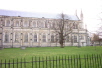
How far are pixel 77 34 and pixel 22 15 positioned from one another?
793 inches

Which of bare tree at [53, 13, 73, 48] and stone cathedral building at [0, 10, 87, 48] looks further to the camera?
stone cathedral building at [0, 10, 87, 48]

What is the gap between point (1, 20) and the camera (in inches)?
1309

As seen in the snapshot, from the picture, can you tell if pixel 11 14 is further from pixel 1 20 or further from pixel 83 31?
pixel 83 31

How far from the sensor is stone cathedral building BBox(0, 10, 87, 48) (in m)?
30.9

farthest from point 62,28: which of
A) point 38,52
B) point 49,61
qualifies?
point 49,61

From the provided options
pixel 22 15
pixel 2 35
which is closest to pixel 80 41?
pixel 22 15

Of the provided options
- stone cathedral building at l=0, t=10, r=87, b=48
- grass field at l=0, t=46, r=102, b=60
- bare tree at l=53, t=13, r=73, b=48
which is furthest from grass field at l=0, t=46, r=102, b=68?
stone cathedral building at l=0, t=10, r=87, b=48

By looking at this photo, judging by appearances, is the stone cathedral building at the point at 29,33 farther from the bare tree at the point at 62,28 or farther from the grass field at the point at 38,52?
the grass field at the point at 38,52

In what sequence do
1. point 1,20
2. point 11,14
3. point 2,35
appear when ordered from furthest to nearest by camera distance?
point 11,14
point 1,20
point 2,35

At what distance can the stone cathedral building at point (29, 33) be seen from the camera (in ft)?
101

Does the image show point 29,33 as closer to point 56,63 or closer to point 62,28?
point 62,28

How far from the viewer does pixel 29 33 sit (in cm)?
3294

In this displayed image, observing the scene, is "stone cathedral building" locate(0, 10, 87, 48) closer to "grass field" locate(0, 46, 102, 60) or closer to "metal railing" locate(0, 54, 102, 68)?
"grass field" locate(0, 46, 102, 60)

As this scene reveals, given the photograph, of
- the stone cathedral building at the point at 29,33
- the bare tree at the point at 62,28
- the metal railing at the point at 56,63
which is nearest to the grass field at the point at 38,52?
the metal railing at the point at 56,63
